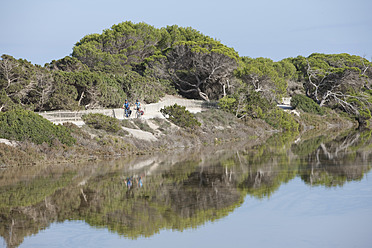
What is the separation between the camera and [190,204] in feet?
61.6

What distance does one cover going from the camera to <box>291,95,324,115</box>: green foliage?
73.2 m

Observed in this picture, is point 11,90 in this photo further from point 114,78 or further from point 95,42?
point 95,42

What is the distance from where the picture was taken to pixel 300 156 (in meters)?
34.2

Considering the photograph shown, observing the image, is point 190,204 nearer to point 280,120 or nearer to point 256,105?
point 256,105

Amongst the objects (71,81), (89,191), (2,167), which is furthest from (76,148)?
(71,81)

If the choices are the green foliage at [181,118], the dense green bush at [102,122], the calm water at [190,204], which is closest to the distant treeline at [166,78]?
the dense green bush at [102,122]

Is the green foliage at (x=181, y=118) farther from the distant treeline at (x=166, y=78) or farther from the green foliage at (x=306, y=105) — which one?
the green foliage at (x=306, y=105)

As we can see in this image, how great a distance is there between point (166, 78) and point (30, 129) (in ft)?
151

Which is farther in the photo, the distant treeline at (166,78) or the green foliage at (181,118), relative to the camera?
the green foliage at (181,118)

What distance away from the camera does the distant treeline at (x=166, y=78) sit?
45469 mm

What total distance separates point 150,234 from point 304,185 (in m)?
9.94

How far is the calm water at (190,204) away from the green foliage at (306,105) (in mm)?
42946

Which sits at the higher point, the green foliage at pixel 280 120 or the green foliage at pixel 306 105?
the green foliage at pixel 306 105

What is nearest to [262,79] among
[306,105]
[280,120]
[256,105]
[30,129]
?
[280,120]
